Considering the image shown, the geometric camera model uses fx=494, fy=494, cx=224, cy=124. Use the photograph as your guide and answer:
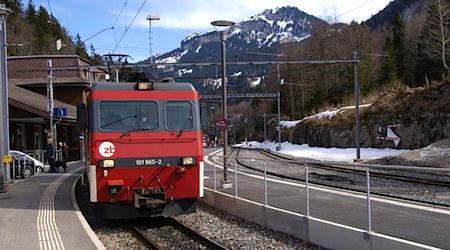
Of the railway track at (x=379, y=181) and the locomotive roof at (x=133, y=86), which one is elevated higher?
the locomotive roof at (x=133, y=86)

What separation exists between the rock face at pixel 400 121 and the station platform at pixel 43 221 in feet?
81.1

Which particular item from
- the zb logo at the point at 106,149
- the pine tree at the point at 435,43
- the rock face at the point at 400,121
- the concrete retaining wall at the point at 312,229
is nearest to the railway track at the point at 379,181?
the concrete retaining wall at the point at 312,229

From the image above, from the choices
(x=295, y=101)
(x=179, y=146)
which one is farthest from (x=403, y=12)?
(x=179, y=146)

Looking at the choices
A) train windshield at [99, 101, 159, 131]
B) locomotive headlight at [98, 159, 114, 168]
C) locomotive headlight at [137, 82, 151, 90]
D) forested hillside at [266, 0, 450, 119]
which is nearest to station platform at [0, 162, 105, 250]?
locomotive headlight at [98, 159, 114, 168]

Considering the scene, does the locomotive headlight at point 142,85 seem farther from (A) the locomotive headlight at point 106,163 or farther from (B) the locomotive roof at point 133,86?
(A) the locomotive headlight at point 106,163

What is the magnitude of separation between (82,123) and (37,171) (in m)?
13.7

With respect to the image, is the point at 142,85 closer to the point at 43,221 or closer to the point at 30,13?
the point at 43,221

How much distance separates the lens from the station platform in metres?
7.82

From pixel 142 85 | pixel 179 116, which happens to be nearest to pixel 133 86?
pixel 142 85

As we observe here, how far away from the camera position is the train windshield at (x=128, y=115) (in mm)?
10406

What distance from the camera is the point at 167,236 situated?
1013 centimetres

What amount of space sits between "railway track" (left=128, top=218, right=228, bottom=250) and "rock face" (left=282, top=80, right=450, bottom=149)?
24.2 metres

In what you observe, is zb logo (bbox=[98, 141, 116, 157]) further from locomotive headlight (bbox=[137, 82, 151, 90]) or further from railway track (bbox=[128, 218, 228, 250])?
railway track (bbox=[128, 218, 228, 250])

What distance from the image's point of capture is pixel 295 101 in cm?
7638
